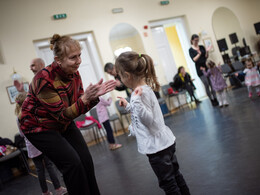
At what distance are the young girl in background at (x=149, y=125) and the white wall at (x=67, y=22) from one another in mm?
5135

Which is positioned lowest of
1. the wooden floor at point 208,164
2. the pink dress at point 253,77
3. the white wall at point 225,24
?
the wooden floor at point 208,164

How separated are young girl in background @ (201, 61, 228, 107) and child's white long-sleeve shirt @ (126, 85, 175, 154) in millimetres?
4216

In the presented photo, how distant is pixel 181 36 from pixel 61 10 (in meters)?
4.47

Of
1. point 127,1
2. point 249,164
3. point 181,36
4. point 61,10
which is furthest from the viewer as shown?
point 181,36

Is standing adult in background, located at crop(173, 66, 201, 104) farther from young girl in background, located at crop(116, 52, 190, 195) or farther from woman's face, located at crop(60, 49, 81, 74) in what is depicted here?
woman's face, located at crop(60, 49, 81, 74)

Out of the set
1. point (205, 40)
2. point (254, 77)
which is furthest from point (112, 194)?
point (205, 40)

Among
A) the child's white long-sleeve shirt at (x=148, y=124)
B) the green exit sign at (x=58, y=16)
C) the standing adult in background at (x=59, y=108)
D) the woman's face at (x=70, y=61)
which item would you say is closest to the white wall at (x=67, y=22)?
the green exit sign at (x=58, y=16)

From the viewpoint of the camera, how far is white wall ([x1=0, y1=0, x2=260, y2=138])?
6.13m

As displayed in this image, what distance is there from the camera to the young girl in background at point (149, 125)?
4.93 ft

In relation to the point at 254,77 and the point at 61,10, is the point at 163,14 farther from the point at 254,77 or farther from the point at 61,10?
the point at 254,77

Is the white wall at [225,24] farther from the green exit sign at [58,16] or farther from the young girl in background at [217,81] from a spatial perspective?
the green exit sign at [58,16]

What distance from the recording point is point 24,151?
5594 mm

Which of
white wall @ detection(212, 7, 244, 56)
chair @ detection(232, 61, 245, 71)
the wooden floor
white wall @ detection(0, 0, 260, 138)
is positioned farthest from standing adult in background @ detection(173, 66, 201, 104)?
the wooden floor

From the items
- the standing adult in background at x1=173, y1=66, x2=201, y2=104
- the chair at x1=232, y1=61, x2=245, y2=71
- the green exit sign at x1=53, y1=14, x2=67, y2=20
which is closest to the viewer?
the green exit sign at x1=53, y1=14, x2=67, y2=20
